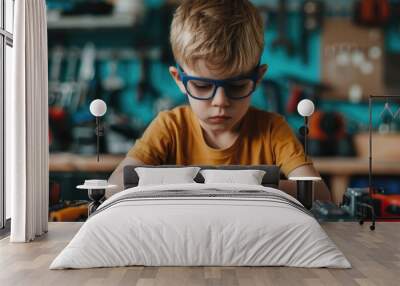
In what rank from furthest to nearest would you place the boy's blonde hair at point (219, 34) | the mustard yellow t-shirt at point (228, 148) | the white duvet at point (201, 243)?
the mustard yellow t-shirt at point (228, 148) → the boy's blonde hair at point (219, 34) → the white duvet at point (201, 243)

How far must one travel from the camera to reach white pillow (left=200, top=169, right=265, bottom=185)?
5379mm

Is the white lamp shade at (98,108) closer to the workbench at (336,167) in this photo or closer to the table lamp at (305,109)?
the workbench at (336,167)

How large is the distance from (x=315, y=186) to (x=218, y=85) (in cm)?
145

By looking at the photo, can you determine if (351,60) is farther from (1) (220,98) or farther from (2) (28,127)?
(2) (28,127)

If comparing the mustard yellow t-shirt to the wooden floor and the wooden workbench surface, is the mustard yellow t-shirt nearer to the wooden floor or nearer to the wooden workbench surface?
the wooden workbench surface

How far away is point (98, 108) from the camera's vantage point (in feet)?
19.6

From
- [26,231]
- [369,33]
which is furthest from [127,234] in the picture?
[369,33]

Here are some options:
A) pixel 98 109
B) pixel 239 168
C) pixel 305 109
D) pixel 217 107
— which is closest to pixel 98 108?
pixel 98 109

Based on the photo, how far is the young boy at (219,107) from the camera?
5719 millimetres

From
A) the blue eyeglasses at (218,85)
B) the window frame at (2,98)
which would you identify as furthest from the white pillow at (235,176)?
the window frame at (2,98)

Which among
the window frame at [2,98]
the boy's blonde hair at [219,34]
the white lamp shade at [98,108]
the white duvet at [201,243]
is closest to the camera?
the white duvet at [201,243]

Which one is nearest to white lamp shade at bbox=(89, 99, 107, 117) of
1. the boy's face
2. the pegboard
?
the boy's face

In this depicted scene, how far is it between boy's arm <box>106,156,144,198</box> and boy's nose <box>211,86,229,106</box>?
38.2 inches

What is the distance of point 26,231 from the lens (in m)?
4.98
